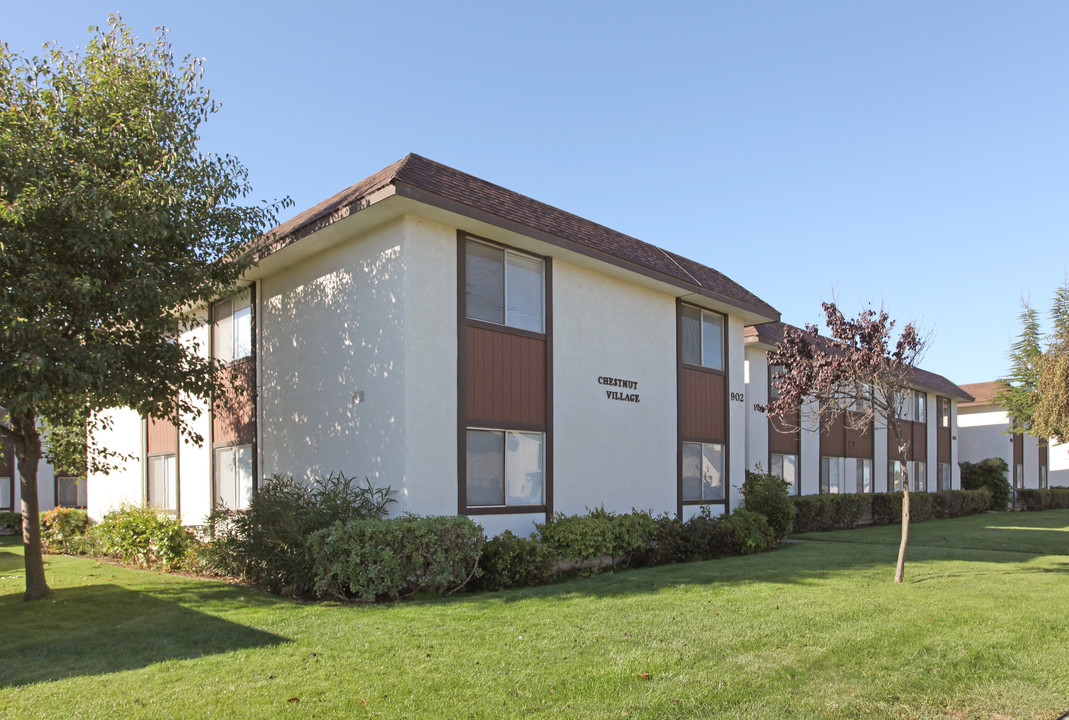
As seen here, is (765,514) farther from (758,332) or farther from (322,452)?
(322,452)

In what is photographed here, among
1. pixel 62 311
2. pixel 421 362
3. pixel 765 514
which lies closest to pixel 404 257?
pixel 421 362

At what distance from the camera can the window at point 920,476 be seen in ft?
109

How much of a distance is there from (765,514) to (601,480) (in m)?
5.48

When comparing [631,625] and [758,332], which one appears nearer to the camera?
[631,625]

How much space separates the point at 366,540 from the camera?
33.3ft

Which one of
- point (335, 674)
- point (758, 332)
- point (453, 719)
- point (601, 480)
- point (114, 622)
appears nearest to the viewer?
point (453, 719)

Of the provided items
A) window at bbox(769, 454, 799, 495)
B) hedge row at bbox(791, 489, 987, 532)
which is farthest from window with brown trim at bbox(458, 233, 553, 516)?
window at bbox(769, 454, 799, 495)

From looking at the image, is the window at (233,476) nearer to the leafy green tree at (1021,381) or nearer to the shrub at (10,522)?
the shrub at (10,522)

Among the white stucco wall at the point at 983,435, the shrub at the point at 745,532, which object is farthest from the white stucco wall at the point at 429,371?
the white stucco wall at the point at 983,435

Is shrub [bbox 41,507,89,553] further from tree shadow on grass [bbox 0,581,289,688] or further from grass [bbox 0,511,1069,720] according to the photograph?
tree shadow on grass [bbox 0,581,289,688]

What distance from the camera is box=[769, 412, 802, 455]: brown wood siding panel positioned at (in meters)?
24.0

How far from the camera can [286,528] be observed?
10.6m

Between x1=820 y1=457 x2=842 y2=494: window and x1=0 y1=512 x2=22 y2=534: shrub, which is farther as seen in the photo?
x1=820 y1=457 x2=842 y2=494: window

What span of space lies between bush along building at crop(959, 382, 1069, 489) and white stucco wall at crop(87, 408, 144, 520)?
4058cm
